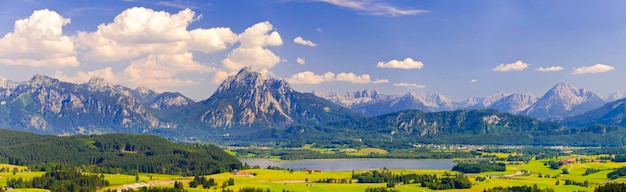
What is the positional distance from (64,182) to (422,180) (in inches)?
2979

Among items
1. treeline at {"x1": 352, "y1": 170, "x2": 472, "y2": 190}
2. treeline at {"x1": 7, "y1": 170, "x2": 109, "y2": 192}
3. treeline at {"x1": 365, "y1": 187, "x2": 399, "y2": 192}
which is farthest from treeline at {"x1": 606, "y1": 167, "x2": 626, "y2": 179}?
treeline at {"x1": 7, "y1": 170, "x2": 109, "y2": 192}

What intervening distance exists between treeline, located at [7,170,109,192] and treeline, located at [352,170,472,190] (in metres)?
59.0

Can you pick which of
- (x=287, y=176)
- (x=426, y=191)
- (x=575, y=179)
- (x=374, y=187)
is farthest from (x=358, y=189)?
(x=575, y=179)

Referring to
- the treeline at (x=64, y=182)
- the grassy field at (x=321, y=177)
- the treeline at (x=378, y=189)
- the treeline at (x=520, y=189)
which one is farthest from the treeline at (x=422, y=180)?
the treeline at (x=64, y=182)

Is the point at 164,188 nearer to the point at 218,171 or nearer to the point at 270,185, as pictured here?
the point at 270,185

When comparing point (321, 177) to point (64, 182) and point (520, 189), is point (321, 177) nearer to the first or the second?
point (520, 189)

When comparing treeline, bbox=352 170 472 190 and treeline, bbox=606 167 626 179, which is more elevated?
treeline, bbox=606 167 626 179

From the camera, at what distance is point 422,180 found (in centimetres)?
15562

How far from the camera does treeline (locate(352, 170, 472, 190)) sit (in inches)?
5891

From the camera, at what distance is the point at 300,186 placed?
151 metres

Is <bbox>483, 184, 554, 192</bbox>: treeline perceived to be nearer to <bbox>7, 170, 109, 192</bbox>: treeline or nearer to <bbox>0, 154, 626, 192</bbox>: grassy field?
<bbox>0, 154, 626, 192</bbox>: grassy field

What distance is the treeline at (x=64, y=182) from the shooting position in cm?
13975

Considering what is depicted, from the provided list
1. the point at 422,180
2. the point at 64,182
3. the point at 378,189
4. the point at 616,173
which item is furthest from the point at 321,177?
the point at 616,173

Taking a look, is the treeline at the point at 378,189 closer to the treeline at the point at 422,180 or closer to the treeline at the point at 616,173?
the treeline at the point at 422,180
